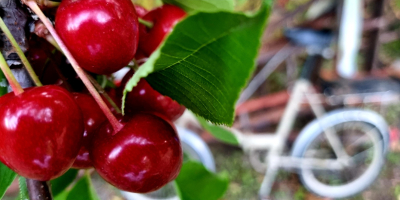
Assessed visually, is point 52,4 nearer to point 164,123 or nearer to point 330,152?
point 164,123

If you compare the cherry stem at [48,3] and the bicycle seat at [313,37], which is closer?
the cherry stem at [48,3]

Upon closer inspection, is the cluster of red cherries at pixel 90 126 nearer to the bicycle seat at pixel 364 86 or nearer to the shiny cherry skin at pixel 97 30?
the shiny cherry skin at pixel 97 30

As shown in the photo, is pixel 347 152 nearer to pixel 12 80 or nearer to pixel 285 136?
pixel 285 136

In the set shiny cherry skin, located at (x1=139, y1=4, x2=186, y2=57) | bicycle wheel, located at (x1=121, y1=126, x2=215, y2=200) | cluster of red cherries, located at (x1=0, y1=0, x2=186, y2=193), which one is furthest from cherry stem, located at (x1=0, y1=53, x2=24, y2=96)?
bicycle wheel, located at (x1=121, y1=126, x2=215, y2=200)

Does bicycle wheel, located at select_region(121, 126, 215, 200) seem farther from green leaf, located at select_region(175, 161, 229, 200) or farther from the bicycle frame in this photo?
green leaf, located at select_region(175, 161, 229, 200)

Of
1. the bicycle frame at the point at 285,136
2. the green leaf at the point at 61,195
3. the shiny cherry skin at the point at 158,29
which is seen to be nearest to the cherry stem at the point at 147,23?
the shiny cherry skin at the point at 158,29

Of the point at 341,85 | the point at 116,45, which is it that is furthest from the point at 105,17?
the point at 341,85

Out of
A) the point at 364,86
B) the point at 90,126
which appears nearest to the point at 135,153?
the point at 90,126
